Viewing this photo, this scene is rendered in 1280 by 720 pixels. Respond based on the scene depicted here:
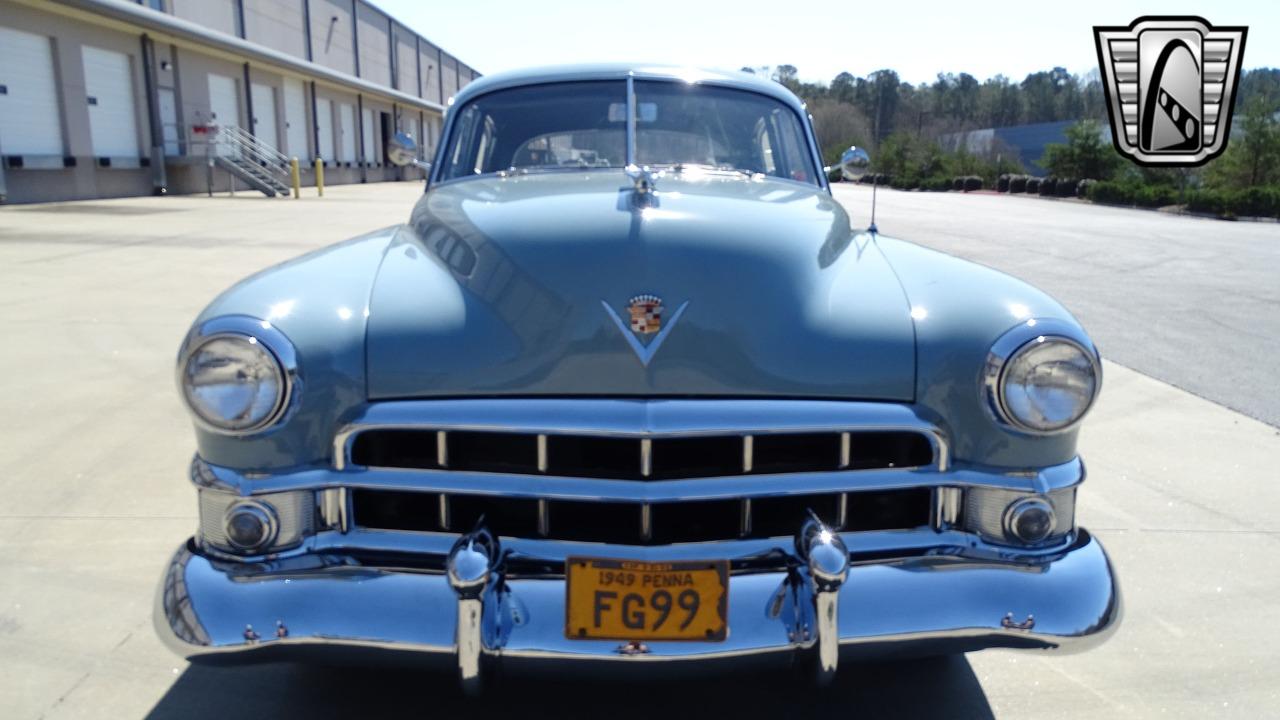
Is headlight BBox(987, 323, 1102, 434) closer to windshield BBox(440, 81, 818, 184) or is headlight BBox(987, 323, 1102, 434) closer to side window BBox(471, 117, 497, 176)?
windshield BBox(440, 81, 818, 184)

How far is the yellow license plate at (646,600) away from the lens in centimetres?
185

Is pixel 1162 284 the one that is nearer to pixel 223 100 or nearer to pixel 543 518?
pixel 543 518

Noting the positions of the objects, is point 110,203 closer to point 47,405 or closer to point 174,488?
point 47,405

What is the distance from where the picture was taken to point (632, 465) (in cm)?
203

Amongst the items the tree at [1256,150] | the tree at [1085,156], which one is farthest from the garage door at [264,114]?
the tree at [1085,156]

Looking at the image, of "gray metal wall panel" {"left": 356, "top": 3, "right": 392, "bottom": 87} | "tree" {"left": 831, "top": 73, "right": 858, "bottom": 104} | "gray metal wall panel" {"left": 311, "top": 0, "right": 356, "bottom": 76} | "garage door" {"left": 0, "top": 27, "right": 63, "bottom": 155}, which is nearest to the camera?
"garage door" {"left": 0, "top": 27, "right": 63, "bottom": 155}

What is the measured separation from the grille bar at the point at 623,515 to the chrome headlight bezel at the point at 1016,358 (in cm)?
23

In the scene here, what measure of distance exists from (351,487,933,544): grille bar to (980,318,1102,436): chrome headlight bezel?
0.76 ft

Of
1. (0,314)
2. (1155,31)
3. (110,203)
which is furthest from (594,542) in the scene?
(110,203)

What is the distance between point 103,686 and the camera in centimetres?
237

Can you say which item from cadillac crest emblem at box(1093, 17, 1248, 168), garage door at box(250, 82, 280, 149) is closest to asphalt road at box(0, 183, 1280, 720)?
cadillac crest emblem at box(1093, 17, 1248, 168)

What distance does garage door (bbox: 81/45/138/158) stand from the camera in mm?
18797

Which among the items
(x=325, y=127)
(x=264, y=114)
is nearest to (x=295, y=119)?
(x=264, y=114)

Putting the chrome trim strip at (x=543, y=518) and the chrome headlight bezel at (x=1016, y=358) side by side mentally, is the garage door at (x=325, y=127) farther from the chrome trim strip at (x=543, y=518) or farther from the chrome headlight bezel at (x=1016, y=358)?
the chrome headlight bezel at (x=1016, y=358)
